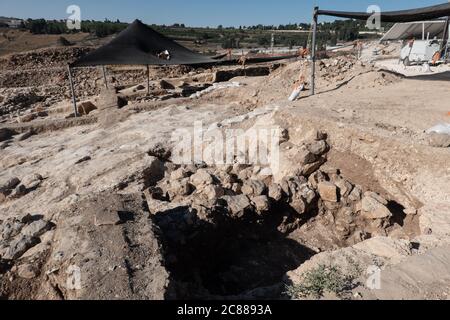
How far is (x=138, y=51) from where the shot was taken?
1000 cm

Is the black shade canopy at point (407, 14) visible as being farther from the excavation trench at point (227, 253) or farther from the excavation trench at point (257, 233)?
the excavation trench at point (227, 253)

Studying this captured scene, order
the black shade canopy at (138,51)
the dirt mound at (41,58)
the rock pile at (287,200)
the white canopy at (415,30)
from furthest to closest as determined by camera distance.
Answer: the dirt mound at (41,58) → the white canopy at (415,30) → the black shade canopy at (138,51) → the rock pile at (287,200)

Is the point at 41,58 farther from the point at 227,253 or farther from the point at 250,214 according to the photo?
the point at 227,253

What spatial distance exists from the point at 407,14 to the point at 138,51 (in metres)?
6.78

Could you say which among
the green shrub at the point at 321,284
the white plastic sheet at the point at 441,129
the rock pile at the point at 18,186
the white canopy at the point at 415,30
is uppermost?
the white canopy at the point at 415,30

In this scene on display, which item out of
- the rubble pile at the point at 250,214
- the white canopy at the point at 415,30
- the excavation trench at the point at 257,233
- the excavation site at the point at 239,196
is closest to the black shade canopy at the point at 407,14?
the excavation site at the point at 239,196

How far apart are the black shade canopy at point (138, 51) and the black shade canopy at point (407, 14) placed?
4.49 meters

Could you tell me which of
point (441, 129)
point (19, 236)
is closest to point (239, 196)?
point (19, 236)

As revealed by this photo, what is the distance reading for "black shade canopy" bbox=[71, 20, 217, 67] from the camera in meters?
9.27

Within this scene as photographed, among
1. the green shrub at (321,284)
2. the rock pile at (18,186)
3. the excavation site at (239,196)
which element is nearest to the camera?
the green shrub at (321,284)

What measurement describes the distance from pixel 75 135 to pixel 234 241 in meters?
5.56

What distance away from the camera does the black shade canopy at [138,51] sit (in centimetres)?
927

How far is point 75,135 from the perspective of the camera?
8312 mm
